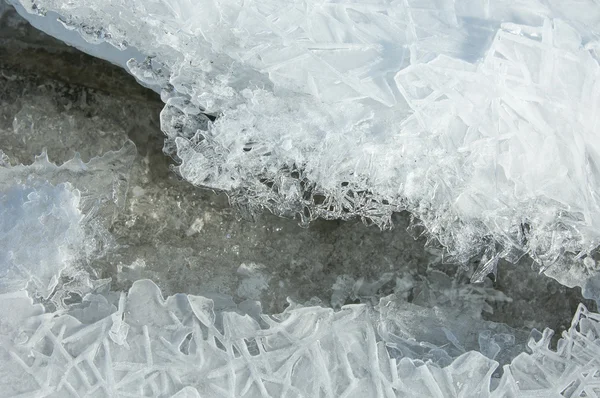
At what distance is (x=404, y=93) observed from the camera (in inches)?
34.0

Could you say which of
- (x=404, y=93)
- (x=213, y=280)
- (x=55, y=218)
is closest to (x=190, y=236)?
(x=213, y=280)

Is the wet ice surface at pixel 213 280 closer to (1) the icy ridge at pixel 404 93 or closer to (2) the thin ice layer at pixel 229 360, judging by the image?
(2) the thin ice layer at pixel 229 360

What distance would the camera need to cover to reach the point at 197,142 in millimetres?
954

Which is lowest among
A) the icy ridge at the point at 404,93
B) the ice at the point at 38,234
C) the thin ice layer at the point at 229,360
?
the thin ice layer at the point at 229,360

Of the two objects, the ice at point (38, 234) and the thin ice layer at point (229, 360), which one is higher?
the ice at point (38, 234)

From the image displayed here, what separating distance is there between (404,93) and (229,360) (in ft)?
1.51

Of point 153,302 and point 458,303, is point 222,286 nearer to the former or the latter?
point 153,302

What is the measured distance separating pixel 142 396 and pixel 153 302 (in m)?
0.14

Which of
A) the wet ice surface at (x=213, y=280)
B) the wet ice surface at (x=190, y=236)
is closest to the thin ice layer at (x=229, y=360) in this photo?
the wet ice surface at (x=213, y=280)

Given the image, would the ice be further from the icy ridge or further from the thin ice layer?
the icy ridge

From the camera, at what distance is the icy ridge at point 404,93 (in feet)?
2.85

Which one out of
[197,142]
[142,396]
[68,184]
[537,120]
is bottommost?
[142,396]

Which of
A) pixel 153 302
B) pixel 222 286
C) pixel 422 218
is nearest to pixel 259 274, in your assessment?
pixel 222 286

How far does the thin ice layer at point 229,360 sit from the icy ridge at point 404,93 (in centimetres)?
20
